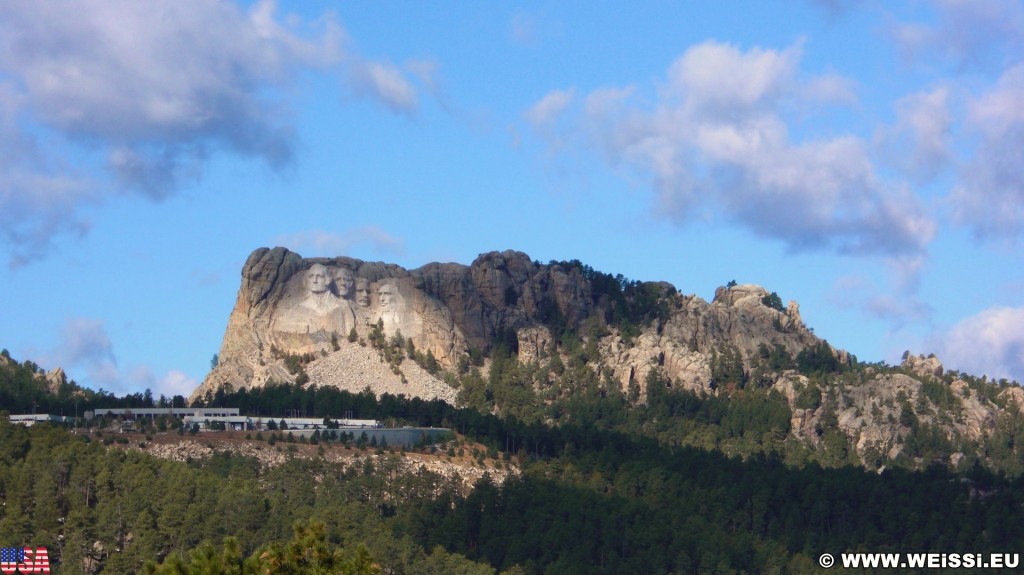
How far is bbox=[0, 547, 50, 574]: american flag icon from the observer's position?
11831 centimetres

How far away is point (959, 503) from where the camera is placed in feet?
629

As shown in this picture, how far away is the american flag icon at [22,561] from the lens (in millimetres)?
118306

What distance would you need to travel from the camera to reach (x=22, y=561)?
12138 centimetres

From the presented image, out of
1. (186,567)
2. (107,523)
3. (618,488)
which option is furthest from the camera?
(618,488)

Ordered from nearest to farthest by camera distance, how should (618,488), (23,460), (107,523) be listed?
(107,523) → (23,460) → (618,488)

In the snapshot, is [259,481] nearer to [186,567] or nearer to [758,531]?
[758,531]

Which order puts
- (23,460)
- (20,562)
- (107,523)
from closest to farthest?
(20,562), (107,523), (23,460)

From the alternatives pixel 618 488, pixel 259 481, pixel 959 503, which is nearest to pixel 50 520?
pixel 259 481

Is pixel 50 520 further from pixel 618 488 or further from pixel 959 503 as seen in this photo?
pixel 959 503

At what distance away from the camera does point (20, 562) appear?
121062 mm

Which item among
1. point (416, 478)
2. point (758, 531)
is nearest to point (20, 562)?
point (416, 478)

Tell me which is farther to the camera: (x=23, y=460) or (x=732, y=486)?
(x=732, y=486)

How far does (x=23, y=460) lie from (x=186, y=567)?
74524 millimetres

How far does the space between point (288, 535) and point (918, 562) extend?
55.3 metres
